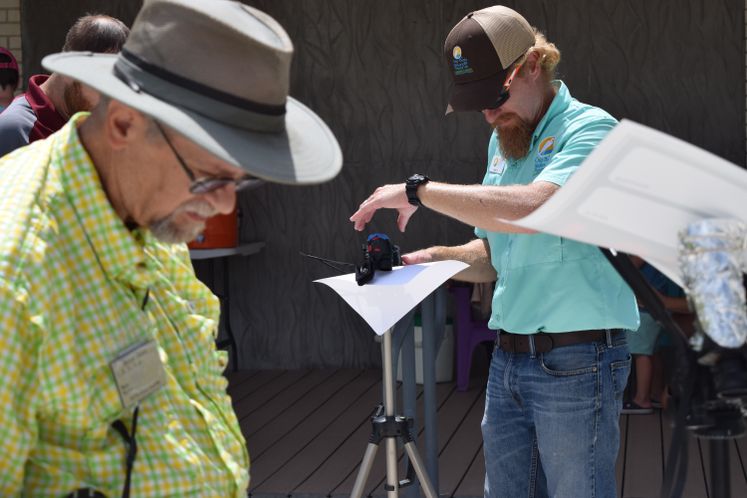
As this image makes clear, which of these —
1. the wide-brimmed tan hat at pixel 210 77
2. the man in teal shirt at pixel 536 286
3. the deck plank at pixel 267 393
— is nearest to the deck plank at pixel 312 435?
the deck plank at pixel 267 393

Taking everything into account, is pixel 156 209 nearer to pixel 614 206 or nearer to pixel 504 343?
pixel 614 206

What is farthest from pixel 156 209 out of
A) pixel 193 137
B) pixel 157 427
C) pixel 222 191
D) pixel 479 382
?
pixel 479 382

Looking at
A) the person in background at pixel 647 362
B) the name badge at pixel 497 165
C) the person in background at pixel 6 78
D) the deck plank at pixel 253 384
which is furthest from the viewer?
the deck plank at pixel 253 384

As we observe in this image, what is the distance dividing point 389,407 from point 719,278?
2.39m

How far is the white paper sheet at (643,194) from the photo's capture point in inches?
54.4

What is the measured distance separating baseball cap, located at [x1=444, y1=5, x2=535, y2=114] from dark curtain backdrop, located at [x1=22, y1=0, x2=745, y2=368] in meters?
3.76

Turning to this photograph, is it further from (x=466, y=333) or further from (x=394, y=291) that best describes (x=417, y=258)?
(x=466, y=333)

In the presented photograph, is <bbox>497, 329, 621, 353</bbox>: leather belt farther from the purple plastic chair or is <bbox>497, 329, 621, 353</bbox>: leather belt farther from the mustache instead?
the purple plastic chair

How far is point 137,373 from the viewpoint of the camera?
5.02 ft

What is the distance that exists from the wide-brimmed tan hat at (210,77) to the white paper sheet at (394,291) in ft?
5.77

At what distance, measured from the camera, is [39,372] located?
1405 millimetres

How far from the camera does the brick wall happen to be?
712 centimetres

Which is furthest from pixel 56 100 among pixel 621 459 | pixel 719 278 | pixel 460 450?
pixel 621 459

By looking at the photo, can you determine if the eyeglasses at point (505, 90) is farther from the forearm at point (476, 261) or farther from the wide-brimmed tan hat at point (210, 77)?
the wide-brimmed tan hat at point (210, 77)
